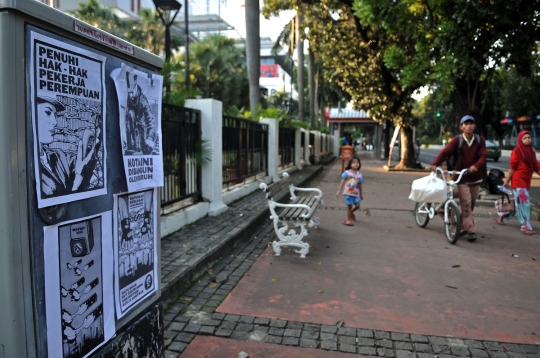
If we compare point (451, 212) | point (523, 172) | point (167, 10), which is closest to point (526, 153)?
point (523, 172)

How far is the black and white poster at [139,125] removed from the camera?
2016 millimetres

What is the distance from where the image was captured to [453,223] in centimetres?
660

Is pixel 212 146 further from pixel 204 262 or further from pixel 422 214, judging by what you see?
pixel 422 214

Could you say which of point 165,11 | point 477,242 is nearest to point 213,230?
point 477,242

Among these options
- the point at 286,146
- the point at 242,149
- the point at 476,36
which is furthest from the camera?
the point at 286,146

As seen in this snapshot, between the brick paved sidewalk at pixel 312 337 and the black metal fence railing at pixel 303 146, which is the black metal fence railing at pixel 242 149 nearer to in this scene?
the brick paved sidewalk at pixel 312 337

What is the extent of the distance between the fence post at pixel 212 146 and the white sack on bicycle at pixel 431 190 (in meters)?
3.31

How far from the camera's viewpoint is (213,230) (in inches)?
254

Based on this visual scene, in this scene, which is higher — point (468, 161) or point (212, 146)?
point (212, 146)

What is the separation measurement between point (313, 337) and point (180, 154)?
3.85 m

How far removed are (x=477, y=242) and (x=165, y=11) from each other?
868 cm

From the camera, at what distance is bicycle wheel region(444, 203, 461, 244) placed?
6455mm

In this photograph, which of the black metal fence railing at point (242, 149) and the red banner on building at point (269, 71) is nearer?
the black metal fence railing at point (242, 149)

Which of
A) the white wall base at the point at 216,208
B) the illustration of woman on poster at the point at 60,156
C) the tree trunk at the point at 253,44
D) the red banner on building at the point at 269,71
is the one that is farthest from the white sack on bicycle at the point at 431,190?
the red banner on building at the point at 269,71
